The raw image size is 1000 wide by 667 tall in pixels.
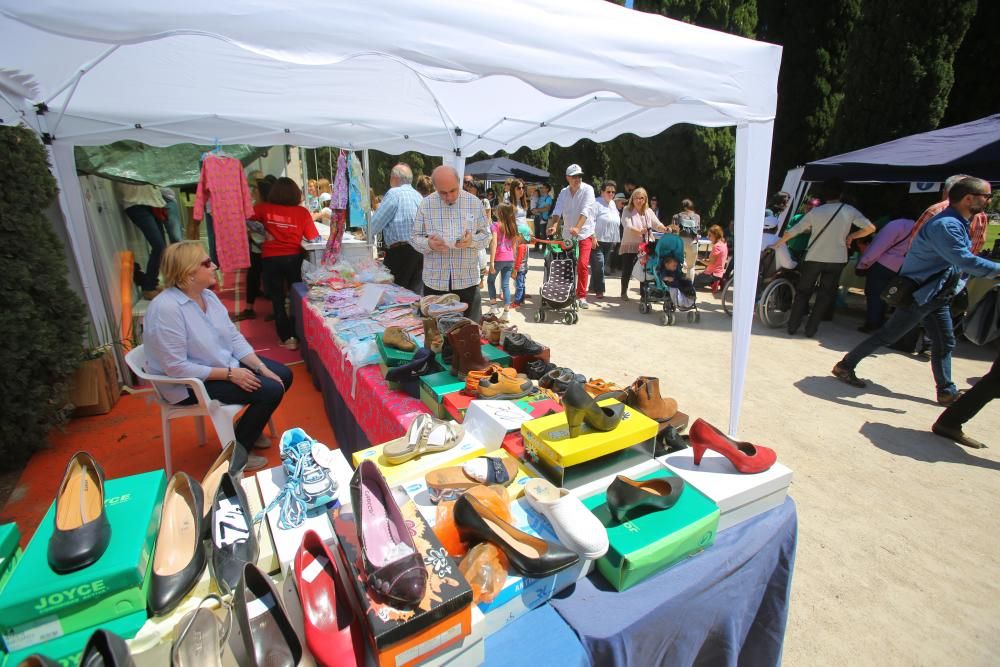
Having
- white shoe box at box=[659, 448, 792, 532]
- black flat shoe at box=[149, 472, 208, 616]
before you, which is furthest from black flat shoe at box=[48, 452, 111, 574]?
white shoe box at box=[659, 448, 792, 532]

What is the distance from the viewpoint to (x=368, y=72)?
3.99 m

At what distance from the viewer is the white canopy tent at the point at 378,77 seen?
1686mm

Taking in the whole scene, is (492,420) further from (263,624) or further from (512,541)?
→ (263,624)

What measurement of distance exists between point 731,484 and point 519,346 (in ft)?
3.94

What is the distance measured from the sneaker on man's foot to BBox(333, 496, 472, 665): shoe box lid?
4.84 metres

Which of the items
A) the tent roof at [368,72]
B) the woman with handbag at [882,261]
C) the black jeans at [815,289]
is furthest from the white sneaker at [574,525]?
the woman with handbag at [882,261]

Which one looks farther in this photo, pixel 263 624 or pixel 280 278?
pixel 280 278

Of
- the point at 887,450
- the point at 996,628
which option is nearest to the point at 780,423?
the point at 887,450

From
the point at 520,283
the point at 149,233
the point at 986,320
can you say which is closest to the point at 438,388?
the point at 986,320

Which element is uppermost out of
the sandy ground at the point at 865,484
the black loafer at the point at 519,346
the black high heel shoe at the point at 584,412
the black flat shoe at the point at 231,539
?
the black high heel shoe at the point at 584,412

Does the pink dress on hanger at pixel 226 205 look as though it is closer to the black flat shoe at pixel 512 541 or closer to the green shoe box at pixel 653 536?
the black flat shoe at pixel 512 541

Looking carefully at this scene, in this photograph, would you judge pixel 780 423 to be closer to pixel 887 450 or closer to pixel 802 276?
pixel 887 450

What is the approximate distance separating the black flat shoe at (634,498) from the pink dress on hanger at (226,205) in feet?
18.4

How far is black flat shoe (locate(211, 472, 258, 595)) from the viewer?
3.57 ft
